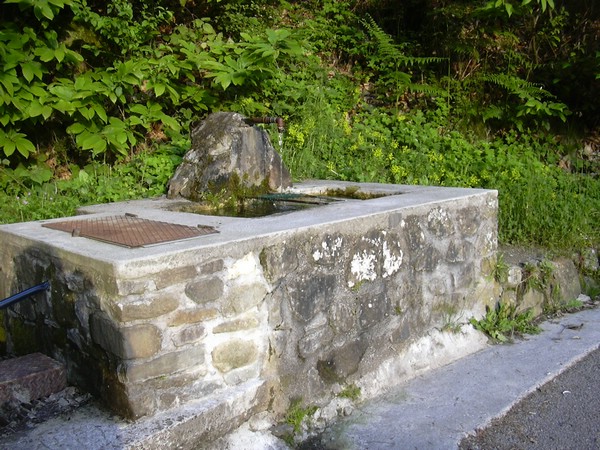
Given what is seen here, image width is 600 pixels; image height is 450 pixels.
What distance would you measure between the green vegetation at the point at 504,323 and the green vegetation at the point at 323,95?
3.64 feet

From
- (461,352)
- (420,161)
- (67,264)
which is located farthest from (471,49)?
(67,264)

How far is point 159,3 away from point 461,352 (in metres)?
4.61

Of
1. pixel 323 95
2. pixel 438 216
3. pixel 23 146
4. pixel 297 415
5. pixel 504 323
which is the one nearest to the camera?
pixel 297 415

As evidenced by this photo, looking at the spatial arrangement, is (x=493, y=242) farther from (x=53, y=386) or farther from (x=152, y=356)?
(x=53, y=386)

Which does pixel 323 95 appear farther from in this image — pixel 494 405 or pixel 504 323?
pixel 494 405

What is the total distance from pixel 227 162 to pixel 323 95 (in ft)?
9.23

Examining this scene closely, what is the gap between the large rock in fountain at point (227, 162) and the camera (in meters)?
3.97

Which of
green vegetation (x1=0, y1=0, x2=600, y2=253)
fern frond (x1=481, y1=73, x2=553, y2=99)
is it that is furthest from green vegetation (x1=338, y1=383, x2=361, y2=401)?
fern frond (x1=481, y1=73, x2=553, y2=99)

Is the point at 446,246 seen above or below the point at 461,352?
above

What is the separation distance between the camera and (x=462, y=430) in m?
2.69

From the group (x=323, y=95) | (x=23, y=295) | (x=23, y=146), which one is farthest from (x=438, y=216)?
(x=323, y=95)

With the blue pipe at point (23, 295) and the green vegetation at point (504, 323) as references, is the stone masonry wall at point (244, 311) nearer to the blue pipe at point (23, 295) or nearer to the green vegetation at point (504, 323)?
the blue pipe at point (23, 295)

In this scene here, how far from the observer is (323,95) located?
6504mm

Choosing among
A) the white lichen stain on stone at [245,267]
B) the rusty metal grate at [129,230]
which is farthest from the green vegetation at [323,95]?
the white lichen stain on stone at [245,267]
